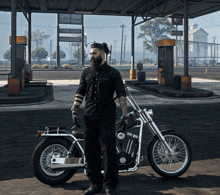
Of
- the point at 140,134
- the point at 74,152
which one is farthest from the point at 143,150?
the point at 74,152

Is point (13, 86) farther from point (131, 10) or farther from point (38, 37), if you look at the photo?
point (38, 37)

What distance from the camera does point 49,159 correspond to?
15.6 feet

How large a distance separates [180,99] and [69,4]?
35.8 feet

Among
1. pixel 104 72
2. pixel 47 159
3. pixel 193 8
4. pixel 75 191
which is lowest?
pixel 75 191

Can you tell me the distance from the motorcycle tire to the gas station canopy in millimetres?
17216

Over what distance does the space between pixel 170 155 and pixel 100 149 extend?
1129 millimetres

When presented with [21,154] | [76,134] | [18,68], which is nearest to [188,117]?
[21,154]

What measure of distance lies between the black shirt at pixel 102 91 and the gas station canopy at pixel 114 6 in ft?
56.1

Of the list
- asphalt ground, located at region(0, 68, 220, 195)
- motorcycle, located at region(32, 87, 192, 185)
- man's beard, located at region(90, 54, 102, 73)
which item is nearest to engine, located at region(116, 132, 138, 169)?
motorcycle, located at region(32, 87, 192, 185)

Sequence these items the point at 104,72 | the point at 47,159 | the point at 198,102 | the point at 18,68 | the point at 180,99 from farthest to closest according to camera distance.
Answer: the point at 18,68
the point at 180,99
the point at 198,102
the point at 47,159
the point at 104,72

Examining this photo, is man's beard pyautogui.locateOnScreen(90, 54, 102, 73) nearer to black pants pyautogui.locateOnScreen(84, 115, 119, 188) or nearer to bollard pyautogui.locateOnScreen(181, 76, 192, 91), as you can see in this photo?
black pants pyautogui.locateOnScreen(84, 115, 119, 188)

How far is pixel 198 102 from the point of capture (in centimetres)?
1449

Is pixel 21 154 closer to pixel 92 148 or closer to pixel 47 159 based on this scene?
pixel 47 159

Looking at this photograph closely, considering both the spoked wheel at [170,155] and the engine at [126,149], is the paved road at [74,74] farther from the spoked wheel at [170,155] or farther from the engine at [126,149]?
the engine at [126,149]
